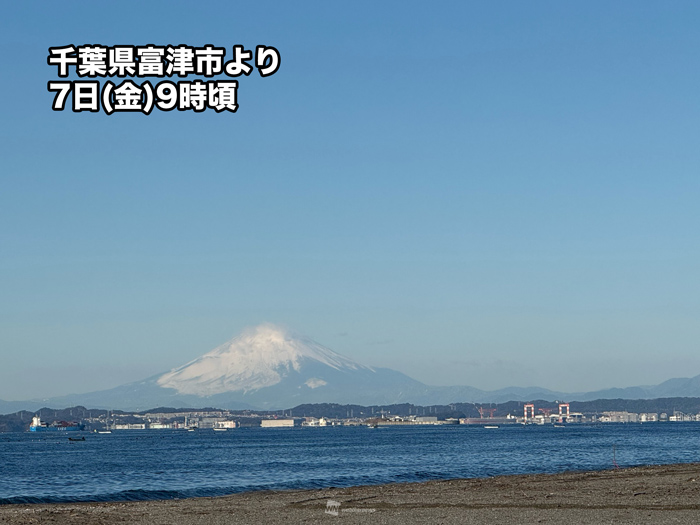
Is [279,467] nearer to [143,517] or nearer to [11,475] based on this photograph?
[11,475]

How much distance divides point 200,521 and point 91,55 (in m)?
23.3

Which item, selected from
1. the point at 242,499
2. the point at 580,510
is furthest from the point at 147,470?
the point at 580,510

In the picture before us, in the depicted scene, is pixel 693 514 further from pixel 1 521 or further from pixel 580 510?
pixel 1 521

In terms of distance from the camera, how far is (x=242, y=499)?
170ft

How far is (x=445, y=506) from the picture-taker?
42.8 meters

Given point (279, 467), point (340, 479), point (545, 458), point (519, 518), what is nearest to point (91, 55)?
point (519, 518)

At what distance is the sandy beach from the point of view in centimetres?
3741

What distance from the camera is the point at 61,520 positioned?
130ft

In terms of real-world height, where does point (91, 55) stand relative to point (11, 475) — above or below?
above

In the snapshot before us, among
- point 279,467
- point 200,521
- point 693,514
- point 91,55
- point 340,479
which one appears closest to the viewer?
point 693,514

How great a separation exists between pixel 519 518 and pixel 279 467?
68729 millimetres

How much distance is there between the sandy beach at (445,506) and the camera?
37406 millimetres

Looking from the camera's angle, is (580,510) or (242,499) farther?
(242,499)

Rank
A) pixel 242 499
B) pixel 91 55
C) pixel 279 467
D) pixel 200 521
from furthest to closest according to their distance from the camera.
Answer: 1. pixel 279 467
2. pixel 242 499
3. pixel 91 55
4. pixel 200 521
